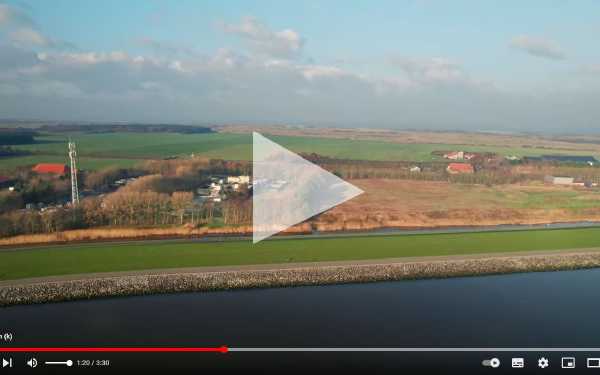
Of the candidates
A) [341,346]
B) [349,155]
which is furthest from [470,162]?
[341,346]

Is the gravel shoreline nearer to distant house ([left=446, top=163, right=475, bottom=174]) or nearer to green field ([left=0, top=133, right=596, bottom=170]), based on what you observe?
distant house ([left=446, top=163, right=475, bottom=174])

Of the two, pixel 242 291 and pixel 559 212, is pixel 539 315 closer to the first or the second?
pixel 242 291

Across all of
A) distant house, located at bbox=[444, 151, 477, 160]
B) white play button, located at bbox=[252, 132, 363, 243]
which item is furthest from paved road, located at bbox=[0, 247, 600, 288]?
distant house, located at bbox=[444, 151, 477, 160]

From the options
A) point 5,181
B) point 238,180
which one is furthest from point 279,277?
point 5,181
